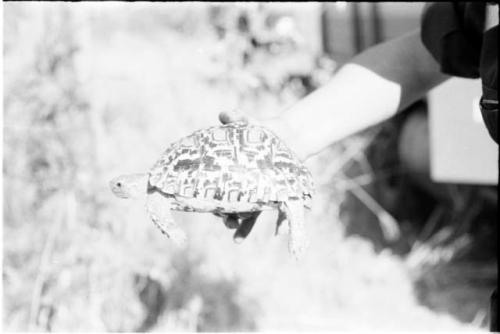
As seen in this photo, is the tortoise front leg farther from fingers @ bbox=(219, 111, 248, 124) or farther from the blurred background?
→ the blurred background

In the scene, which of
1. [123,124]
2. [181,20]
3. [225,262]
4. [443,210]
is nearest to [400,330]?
[225,262]

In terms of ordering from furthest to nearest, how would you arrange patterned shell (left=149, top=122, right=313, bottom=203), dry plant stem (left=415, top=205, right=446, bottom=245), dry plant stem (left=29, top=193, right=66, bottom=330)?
1. dry plant stem (left=415, top=205, right=446, bottom=245)
2. dry plant stem (left=29, top=193, right=66, bottom=330)
3. patterned shell (left=149, top=122, right=313, bottom=203)

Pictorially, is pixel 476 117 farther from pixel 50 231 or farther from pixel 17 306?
pixel 17 306

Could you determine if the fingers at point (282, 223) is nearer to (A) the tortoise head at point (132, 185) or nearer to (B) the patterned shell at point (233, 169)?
(B) the patterned shell at point (233, 169)

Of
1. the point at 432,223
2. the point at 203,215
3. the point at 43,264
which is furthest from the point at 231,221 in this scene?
the point at 432,223

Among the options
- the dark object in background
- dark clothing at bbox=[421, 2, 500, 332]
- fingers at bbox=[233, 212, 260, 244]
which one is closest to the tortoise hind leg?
fingers at bbox=[233, 212, 260, 244]
